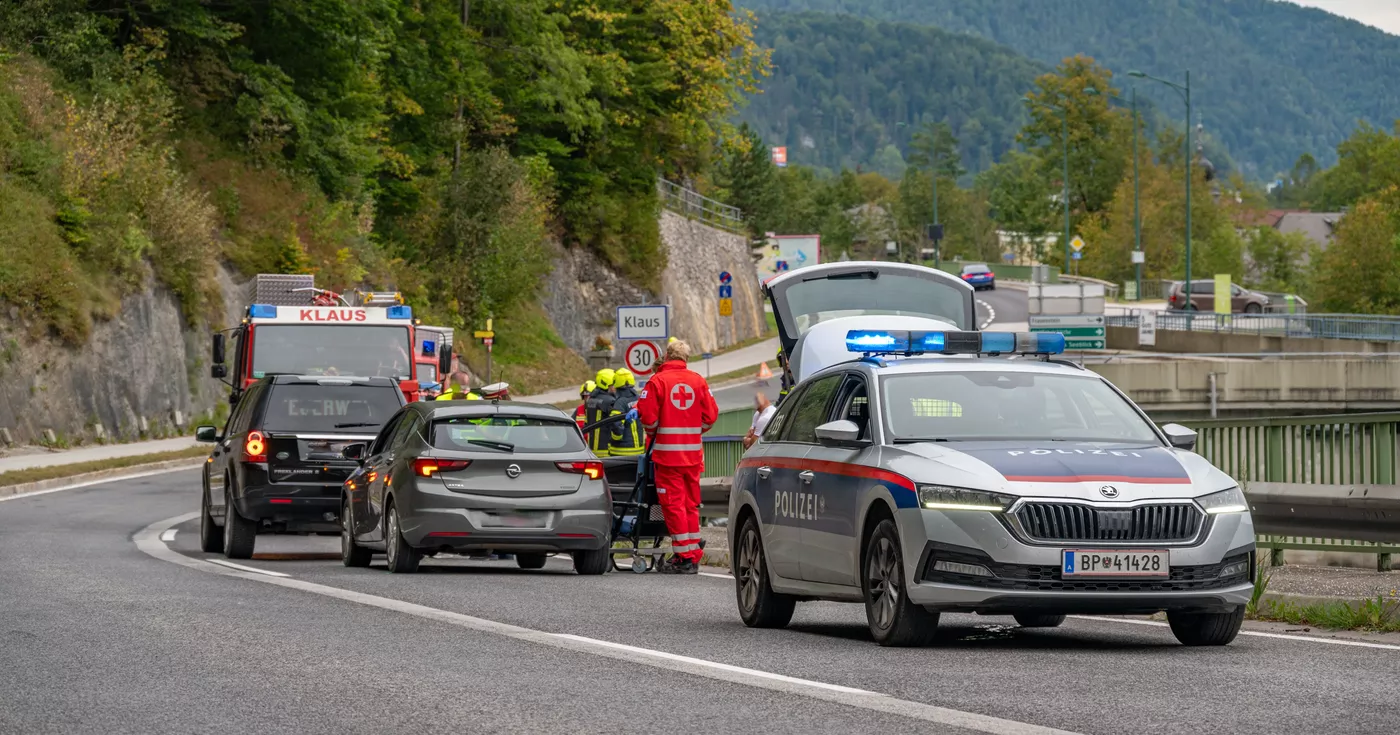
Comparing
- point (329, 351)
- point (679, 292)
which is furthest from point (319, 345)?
point (679, 292)

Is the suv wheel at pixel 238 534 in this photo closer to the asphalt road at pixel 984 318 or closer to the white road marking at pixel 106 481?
the white road marking at pixel 106 481

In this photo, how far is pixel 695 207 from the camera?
82.5m

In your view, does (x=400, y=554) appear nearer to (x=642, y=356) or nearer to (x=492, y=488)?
(x=492, y=488)

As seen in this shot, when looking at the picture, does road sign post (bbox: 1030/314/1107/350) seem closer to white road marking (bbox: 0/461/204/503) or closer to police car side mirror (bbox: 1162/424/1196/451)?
white road marking (bbox: 0/461/204/503)

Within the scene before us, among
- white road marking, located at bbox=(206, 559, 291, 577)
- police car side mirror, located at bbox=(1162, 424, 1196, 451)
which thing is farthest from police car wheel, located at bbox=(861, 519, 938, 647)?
white road marking, located at bbox=(206, 559, 291, 577)

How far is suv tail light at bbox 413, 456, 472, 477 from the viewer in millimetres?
16688

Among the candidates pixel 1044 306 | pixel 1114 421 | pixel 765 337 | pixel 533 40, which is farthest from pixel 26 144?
pixel 765 337

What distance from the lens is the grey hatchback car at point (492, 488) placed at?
16.7 m

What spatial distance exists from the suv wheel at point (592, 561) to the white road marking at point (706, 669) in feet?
8.82

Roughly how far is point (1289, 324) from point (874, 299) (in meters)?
48.3

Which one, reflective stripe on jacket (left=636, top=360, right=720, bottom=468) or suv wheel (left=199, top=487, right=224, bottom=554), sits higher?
reflective stripe on jacket (left=636, top=360, right=720, bottom=468)

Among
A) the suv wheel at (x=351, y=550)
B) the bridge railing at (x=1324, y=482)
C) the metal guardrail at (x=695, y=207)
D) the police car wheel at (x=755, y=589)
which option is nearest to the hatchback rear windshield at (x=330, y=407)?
the suv wheel at (x=351, y=550)

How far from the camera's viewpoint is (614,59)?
64125 mm

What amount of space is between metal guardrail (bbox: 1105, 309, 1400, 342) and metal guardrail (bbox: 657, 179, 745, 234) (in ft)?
55.9
